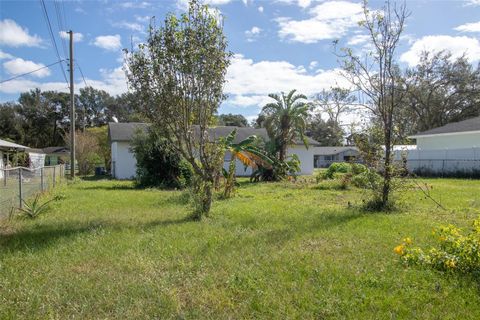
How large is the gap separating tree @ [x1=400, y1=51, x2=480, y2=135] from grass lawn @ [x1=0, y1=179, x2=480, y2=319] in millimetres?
36509

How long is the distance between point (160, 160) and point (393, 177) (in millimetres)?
12648

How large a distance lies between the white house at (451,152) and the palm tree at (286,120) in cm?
777

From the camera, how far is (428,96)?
4450 cm

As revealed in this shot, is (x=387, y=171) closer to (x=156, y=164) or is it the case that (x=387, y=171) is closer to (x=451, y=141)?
(x=156, y=164)

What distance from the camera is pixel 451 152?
26.9 m

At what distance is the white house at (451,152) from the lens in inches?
1002

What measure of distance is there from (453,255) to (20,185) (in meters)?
10.2

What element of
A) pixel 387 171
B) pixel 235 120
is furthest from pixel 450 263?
pixel 235 120

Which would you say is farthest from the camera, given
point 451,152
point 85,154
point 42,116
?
point 42,116

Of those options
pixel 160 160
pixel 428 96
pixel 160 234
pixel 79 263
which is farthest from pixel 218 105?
pixel 428 96

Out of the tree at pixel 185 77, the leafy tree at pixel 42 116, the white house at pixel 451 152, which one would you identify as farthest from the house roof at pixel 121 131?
the leafy tree at pixel 42 116

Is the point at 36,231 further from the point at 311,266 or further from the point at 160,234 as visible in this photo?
the point at 311,266

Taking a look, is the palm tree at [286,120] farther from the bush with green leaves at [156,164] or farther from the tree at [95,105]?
the tree at [95,105]

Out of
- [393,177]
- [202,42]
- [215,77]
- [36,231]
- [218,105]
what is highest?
[202,42]
